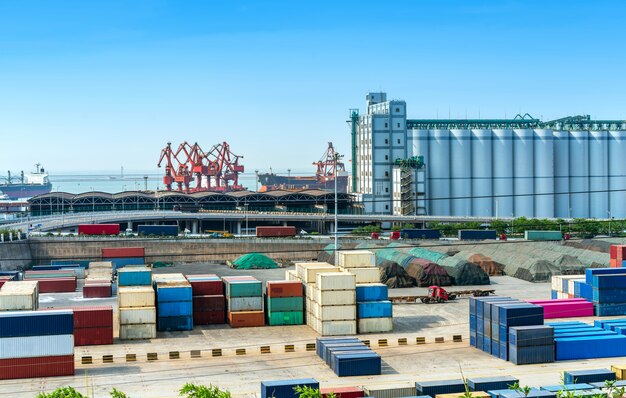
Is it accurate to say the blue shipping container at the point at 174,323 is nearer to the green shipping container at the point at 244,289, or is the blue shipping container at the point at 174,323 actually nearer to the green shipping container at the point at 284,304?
the green shipping container at the point at 244,289

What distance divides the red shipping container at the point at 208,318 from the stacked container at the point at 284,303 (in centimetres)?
325

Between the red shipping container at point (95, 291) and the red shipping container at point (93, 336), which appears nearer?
the red shipping container at point (93, 336)

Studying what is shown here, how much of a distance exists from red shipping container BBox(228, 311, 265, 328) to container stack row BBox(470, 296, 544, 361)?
13989 mm

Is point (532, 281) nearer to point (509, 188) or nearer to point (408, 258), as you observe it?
point (408, 258)

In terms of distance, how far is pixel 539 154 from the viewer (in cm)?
13925

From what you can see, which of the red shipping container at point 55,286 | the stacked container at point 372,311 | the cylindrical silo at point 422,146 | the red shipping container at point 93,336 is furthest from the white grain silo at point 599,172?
the red shipping container at point 93,336

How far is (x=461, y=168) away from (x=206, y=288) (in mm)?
84243

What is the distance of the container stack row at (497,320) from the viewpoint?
47562 millimetres

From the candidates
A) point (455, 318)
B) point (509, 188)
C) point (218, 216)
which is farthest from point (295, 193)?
point (455, 318)

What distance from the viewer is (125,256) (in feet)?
289

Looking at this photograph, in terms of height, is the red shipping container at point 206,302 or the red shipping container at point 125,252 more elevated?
the red shipping container at point 125,252

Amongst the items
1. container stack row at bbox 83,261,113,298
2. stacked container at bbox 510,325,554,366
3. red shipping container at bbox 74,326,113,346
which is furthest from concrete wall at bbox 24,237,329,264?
stacked container at bbox 510,325,554,366

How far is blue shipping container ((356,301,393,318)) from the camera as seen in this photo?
55.0 metres

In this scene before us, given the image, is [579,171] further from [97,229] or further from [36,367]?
[36,367]
